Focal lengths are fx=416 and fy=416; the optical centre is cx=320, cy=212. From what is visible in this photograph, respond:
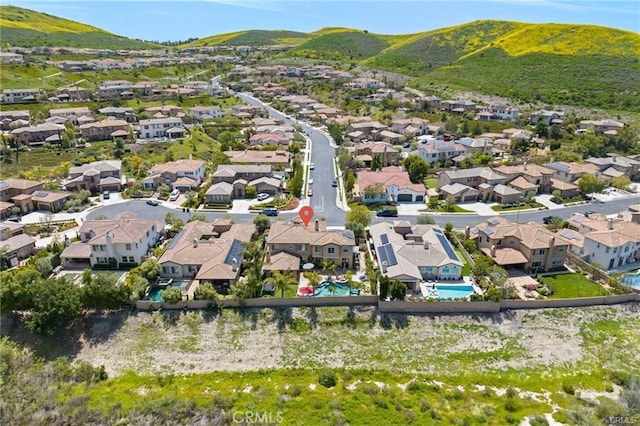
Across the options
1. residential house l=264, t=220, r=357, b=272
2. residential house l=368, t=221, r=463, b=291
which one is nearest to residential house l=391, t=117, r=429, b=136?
residential house l=368, t=221, r=463, b=291

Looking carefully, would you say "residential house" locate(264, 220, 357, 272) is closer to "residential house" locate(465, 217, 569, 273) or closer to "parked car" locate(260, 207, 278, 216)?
"parked car" locate(260, 207, 278, 216)

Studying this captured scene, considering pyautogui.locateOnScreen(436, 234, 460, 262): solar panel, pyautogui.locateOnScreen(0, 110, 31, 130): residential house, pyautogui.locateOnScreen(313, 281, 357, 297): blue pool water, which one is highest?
pyautogui.locateOnScreen(0, 110, 31, 130): residential house

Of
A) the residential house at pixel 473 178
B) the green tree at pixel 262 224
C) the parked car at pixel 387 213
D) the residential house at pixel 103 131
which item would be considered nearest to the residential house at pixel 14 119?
the residential house at pixel 103 131

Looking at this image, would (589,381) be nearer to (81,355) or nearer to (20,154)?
(81,355)

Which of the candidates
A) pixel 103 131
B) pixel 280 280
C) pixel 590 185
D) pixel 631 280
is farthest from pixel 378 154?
pixel 103 131

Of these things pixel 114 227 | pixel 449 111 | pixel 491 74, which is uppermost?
pixel 491 74

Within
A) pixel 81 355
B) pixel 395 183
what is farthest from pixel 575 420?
pixel 395 183
